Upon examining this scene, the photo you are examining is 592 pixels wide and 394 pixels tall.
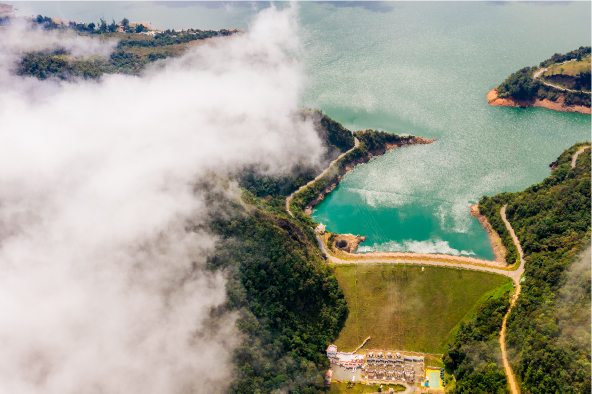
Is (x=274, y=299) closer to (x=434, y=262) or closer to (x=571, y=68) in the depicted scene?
(x=434, y=262)

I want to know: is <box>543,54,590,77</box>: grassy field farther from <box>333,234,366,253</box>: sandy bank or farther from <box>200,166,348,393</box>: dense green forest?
<box>200,166,348,393</box>: dense green forest

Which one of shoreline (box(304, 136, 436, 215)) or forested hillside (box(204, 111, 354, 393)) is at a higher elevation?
shoreline (box(304, 136, 436, 215))

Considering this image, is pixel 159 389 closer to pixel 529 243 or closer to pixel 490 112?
pixel 529 243

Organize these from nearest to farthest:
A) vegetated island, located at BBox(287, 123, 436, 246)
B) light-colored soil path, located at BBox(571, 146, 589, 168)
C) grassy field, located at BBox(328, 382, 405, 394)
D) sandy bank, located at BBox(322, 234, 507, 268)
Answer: grassy field, located at BBox(328, 382, 405, 394) → sandy bank, located at BBox(322, 234, 507, 268) → vegetated island, located at BBox(287, 123, 436, 246) → light-colored soil path, located at BBox(571, 146, 589, 168)

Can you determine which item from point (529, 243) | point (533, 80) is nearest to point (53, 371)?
point (529, 243)

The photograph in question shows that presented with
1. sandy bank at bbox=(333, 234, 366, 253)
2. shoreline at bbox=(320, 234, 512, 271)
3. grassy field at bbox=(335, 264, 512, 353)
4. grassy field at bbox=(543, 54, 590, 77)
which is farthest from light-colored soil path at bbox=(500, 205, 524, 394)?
grassy field at bbox=(543, 54, 590, 77)

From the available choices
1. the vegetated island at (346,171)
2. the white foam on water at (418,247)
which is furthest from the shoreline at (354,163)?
the white foam on water at (418,247)
